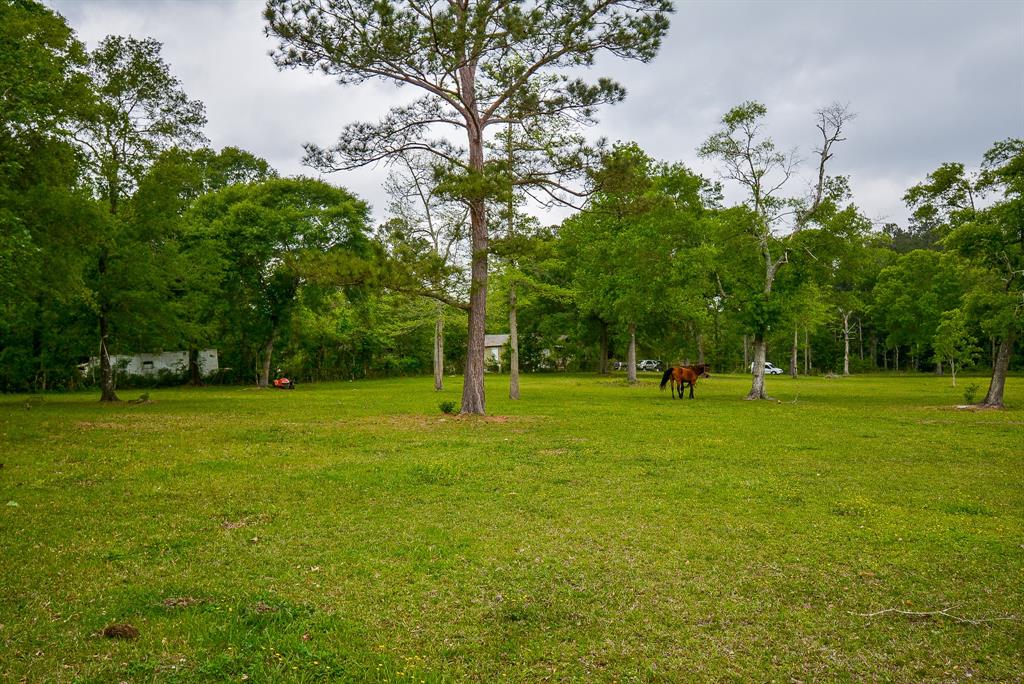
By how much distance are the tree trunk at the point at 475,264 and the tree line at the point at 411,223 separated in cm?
7

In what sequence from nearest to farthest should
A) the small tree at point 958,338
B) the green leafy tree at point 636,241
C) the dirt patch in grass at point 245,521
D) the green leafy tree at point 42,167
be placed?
the dirt patch in grass at point 245,521, the green leafy tree at point 42,167, the green leafy tree at point 636,241, the small tree at point 958,338

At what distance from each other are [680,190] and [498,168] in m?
20.4

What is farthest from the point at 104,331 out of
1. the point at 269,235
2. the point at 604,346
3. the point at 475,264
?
the point at 604,346

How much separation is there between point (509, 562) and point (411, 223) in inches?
1082

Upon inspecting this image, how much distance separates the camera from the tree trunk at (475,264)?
19047 mm

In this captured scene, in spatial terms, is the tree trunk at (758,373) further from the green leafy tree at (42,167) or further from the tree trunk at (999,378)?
the green leafy tree at (42,167)

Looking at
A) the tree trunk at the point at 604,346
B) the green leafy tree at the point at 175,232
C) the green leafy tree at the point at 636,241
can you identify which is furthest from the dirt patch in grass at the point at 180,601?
the tree trunk at the point at 604,346

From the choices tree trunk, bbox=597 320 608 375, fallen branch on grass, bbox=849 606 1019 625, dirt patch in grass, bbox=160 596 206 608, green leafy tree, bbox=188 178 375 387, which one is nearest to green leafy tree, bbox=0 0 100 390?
dirt patch in grass, bbox=160 596 206 608

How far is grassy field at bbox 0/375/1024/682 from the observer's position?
171 inches

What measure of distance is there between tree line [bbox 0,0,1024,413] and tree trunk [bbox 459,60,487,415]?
7cm

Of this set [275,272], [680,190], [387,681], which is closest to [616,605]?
[387,681]

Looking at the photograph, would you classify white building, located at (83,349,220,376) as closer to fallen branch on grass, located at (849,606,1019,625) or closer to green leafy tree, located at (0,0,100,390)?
green leafy tree, located at (0,0,100,390)

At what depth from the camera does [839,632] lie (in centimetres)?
481

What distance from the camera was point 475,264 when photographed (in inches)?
757
